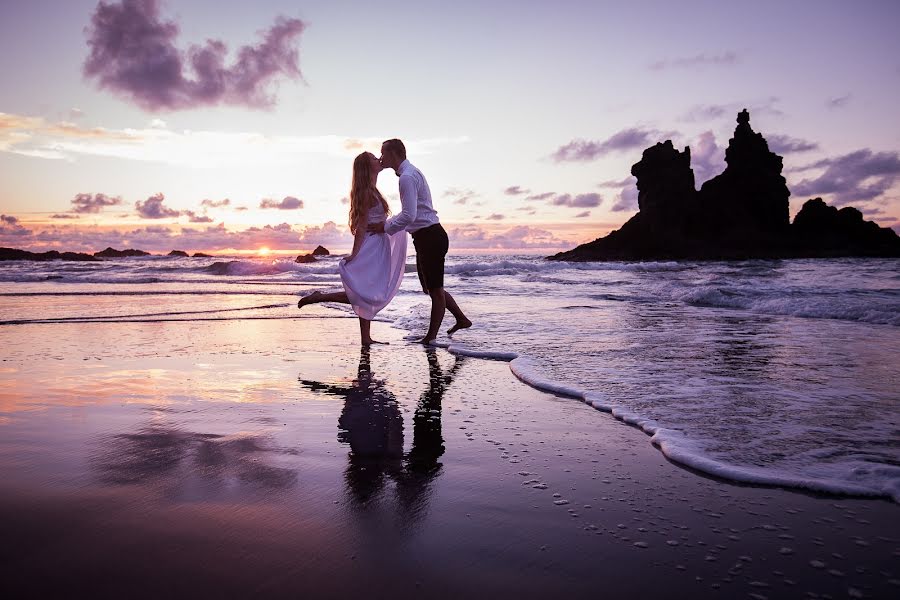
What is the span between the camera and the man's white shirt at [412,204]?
633cm

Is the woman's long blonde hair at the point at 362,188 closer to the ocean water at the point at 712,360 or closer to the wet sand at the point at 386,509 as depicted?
the ocean water at the point at 712,360

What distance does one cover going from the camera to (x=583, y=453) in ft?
8.80

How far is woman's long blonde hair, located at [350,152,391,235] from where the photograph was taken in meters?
6.48

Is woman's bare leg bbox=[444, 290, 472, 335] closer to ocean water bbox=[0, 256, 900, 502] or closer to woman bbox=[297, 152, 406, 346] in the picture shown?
ocean water bbox=[0, 256, 900, 502]

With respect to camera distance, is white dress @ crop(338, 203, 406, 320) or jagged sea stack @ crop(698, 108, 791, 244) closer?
white dress @ crop(338, 203, 406, 320)

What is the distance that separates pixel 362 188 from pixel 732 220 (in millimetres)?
78236

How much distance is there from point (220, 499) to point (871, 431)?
3.15 meters

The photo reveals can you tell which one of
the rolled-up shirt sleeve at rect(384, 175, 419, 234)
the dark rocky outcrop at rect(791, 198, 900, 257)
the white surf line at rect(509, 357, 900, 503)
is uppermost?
the dark rocky outcrop at rect(791, 198, 900, 257)

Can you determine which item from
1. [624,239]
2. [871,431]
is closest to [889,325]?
[871,431]

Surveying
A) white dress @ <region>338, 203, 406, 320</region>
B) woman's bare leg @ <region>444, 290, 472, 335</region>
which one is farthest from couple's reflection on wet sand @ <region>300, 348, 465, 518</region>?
woman's bare leg @ <region>444, 290, 472, 335</region>

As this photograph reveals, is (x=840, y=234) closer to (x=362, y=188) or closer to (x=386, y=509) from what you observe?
(x=362, y=188)

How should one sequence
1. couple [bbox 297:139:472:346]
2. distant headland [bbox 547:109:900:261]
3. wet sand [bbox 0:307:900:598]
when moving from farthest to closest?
distant headland [bbox 547:109:900:261] → couple [bbox 297:139:472:346] → wet sand [bbox 0:307:900:598]

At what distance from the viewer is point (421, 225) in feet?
21.6

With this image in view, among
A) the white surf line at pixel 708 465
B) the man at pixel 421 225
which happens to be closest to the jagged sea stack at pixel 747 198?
the man at pixel 421 225
